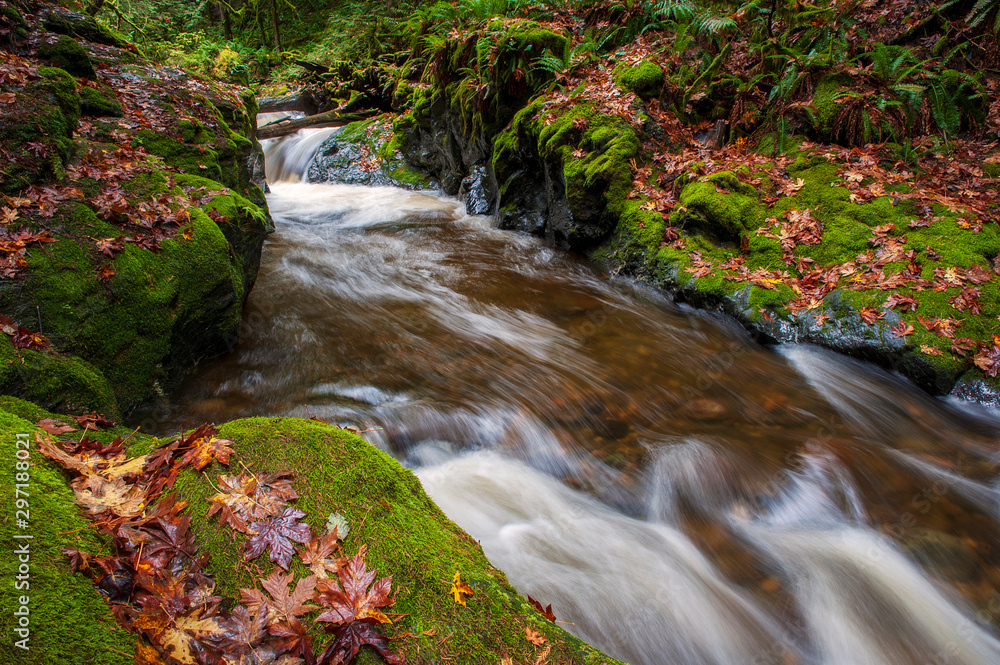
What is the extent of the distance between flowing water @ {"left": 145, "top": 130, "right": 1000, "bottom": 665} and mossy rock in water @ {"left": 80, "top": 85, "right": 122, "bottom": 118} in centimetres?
263

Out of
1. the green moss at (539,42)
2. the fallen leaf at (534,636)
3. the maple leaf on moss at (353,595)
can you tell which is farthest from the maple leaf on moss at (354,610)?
the green moss at (539,42)

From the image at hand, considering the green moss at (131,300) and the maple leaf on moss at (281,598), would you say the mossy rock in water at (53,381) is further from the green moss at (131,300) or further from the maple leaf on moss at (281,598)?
the maple leaf on moss at (281,598)

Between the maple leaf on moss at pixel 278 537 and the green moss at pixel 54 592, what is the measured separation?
429 millimetres

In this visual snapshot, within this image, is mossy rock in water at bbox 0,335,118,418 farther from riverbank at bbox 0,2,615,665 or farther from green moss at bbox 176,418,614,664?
green moss at bbox 176,418,614,664

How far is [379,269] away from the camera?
8352mm

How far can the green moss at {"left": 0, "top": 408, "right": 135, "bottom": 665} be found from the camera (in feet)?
4.67

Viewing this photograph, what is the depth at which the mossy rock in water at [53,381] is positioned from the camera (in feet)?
9.95

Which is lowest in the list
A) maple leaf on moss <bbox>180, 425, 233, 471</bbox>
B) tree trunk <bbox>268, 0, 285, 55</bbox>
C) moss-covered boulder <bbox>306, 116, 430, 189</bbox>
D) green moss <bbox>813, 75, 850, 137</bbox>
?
maple leaf on moss <bbox>180, 425, 233, 471</bbox>

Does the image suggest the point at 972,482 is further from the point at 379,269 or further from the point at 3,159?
the point at 3,159

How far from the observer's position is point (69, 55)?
19.7ft

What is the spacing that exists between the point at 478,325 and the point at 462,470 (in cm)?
278

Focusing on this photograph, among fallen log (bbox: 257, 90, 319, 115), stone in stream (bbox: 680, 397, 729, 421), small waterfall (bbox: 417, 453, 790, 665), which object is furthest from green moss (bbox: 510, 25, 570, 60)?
fallen log (bbox: 257, 90, 319, 115)

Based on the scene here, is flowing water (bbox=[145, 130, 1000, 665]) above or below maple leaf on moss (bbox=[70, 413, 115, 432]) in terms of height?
below

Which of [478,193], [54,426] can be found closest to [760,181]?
[478,193]
